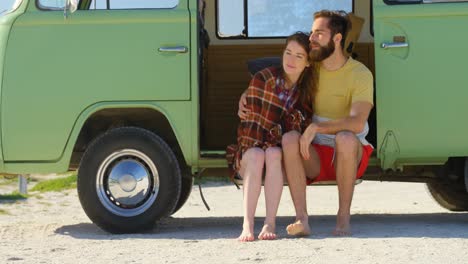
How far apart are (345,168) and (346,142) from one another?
178 mm

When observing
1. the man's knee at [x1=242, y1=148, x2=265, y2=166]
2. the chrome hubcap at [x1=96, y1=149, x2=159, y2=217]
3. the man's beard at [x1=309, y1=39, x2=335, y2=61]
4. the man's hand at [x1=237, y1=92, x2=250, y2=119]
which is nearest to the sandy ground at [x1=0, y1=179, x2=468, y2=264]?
the chrome hubcap at [x1=96, y1=149, x2=159, y2=217]

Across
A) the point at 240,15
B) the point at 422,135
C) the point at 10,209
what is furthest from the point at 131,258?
the point at 10,209

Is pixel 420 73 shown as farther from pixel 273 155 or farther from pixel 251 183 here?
pixel 251 183

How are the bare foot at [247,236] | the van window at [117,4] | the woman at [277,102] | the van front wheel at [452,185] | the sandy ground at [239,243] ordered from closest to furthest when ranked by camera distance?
the sandy ground at [239,243] → the bare foot at [247,236] → the woman at [277,102] → the van window at [117,4] → the van front wheel at [452,185]

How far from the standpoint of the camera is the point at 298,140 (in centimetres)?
705

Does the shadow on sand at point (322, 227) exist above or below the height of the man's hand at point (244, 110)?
below

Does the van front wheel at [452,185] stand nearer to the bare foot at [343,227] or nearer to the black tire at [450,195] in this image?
the black tire at [450,195]

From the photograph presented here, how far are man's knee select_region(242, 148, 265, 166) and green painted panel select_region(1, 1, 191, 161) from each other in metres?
0.78

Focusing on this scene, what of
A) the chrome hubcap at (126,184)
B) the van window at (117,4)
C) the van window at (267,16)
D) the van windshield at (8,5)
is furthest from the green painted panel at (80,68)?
the van window at (267,16)

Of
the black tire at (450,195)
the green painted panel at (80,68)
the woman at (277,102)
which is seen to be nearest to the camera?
the woman at (277,102)

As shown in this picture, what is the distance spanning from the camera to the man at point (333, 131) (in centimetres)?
707

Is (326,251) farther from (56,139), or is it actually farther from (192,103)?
(56,139)

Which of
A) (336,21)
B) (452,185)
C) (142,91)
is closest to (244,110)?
(142,91)

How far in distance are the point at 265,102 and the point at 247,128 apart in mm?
215
